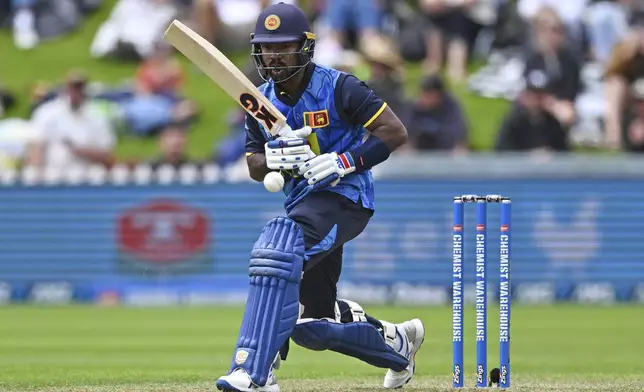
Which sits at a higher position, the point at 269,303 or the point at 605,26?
the point at 605,26

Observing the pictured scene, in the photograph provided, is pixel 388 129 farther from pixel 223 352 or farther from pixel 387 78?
pixel 387 78

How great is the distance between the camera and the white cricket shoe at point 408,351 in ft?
24.8

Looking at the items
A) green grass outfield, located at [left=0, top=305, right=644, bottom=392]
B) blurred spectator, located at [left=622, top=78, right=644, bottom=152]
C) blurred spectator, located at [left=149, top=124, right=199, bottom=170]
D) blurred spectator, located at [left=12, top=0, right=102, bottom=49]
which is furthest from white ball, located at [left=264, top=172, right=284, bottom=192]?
blurred spectator, located at [left=12, top=0, right=102, bottom=49]

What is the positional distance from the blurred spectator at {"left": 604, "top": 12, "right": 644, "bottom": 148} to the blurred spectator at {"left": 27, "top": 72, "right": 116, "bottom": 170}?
616 cm

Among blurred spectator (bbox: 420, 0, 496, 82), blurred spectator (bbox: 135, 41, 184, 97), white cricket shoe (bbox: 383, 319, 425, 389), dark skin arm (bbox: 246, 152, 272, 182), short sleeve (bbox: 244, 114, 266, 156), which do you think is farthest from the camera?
blurred spectator (bbox: 420, 0, 496, 82)

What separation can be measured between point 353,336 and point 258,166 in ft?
3.25

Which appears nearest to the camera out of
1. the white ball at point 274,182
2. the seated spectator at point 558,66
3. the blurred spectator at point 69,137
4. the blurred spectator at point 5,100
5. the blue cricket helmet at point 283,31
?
the white ball at point 274,182

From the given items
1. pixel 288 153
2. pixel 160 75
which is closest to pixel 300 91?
pixel 288 153

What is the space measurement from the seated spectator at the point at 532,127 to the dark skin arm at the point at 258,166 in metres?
9.69

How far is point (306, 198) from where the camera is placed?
7086mm

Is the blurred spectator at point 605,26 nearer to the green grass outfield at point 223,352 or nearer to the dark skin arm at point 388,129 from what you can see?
the green grass outfield at point 223,352

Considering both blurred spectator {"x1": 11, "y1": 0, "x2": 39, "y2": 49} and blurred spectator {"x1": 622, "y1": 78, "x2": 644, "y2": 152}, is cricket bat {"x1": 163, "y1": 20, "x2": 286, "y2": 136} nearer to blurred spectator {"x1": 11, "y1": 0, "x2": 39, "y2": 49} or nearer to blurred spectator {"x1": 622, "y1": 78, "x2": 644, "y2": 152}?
blurred spectator {"x1": 622, "y1": 78, "x2": 644, "y2": 152}

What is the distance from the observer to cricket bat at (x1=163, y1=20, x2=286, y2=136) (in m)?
6.96

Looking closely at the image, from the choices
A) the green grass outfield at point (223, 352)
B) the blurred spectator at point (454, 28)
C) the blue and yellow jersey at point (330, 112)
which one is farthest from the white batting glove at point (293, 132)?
the blurred spectator at point (454, 28)
